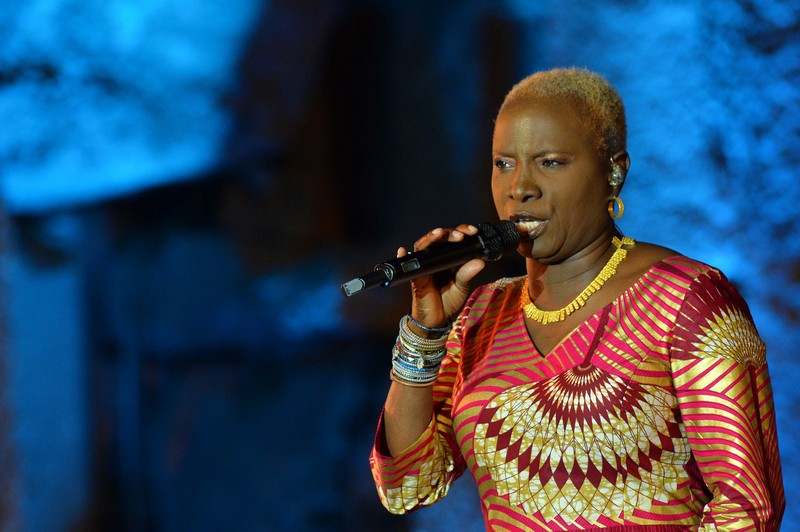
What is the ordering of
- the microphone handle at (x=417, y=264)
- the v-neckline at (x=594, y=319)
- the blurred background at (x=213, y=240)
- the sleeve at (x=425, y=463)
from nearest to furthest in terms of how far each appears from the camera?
the microphone handle at (x=417, y=264)
the v-neckline at (x=594, y=319)
the sleeve at (x=425, y=463)
the blurred background at (x=213, y=240)

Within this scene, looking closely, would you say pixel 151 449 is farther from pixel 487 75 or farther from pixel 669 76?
pixel 669 76

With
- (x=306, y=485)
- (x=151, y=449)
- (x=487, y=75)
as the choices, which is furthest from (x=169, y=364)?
(x=487, y=75)

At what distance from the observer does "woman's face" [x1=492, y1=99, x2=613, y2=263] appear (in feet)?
4.91

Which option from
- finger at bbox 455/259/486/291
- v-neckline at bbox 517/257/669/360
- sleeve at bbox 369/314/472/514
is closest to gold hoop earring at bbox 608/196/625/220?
v-neckline at bbox 517/257/669/360

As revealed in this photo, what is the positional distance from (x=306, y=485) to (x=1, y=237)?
124 centimetres

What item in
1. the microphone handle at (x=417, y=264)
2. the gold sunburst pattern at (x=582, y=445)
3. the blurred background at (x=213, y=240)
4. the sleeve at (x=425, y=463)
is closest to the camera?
the microphone handle at (x=417, y=264)

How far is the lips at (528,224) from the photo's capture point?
1520mm

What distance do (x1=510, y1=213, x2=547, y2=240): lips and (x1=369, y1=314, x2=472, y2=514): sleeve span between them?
0.33m

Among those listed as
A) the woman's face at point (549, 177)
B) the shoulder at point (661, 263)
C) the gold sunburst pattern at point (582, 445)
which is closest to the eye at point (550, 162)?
the woman's face at point (549, 177)

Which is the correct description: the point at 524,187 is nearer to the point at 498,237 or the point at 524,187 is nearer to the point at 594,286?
the point at 498,237

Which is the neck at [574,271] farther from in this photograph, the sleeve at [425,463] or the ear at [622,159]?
the sleeve at [425,463]

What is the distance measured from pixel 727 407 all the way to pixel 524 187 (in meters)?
0.45

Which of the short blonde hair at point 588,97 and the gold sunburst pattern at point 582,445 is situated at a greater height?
the short blonde hair at point 588,97

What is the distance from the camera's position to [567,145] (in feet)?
4.91
